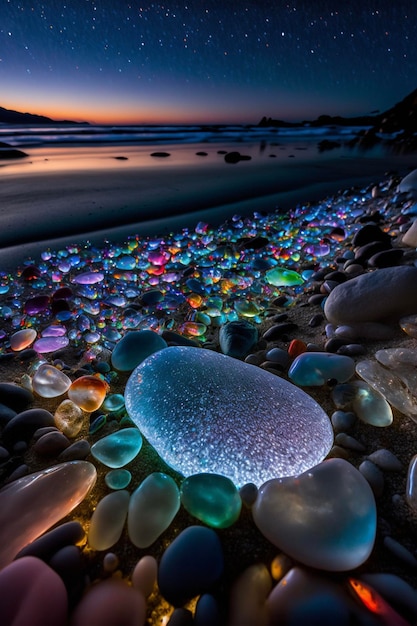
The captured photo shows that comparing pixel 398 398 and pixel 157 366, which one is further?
pixel 157 366

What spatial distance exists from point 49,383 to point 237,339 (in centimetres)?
81

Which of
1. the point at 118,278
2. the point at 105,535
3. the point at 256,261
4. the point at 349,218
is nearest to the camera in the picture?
the point at 105,535

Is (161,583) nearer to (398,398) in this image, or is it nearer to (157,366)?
(157,366)

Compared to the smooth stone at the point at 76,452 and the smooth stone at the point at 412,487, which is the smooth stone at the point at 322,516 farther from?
the smooth stone at the point at 76,452

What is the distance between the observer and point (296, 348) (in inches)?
57.7

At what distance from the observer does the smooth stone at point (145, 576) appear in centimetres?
70

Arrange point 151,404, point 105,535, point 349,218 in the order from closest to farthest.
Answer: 1. point 105,535
2. point 151,404
3. point 349,218

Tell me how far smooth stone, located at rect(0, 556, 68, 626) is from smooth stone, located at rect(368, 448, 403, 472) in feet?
2.70

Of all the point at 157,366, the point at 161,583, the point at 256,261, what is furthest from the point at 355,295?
the point at 161,583

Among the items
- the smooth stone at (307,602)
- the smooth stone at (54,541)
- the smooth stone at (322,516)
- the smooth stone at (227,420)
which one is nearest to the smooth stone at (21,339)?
the smooth stone at (227,420)

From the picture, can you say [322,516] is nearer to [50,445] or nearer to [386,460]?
[386,460]

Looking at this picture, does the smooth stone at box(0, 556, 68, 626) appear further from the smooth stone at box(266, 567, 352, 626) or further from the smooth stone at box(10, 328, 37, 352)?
the smooth stone at box(10, 328, 37, 352)

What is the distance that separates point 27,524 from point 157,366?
57 centimetres

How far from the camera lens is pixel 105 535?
79 centimetres
